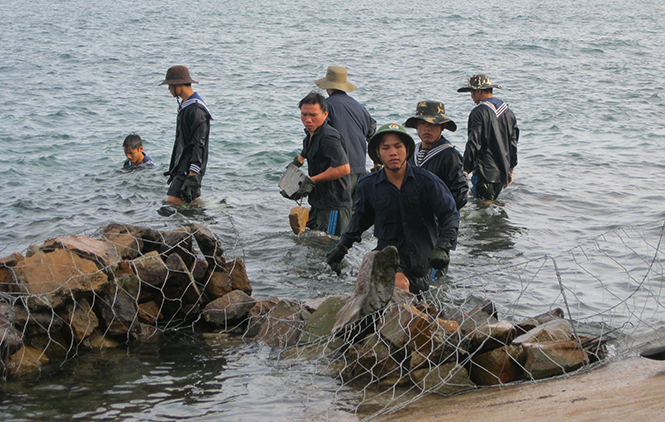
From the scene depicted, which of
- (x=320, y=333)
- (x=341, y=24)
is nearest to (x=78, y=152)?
(x=320, y=333)

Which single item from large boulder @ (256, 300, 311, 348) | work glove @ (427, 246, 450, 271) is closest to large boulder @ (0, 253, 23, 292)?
large boulder @ (256, 300, 311, 348)

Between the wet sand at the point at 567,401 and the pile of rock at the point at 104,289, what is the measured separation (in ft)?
6.99

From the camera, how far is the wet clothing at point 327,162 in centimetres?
634

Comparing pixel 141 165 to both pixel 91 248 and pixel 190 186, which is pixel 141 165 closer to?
pixel 190 186

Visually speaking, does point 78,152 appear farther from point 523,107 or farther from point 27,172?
point 523,107

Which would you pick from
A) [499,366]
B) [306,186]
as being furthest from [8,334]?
[306,186]

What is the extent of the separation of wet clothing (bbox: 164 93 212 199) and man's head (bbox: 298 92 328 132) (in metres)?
1.57

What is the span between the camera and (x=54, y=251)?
179 inches

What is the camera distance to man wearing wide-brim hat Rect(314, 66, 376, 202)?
691 centimetres

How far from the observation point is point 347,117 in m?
6.95

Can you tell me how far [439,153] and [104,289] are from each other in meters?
2.71

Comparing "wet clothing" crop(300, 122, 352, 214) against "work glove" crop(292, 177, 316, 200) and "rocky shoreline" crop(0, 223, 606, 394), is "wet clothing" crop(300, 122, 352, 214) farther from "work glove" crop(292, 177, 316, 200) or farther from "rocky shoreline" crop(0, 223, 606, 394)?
"rocky shoreline" crop(0, 223, 606, 394)

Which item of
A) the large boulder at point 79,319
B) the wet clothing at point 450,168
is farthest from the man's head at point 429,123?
the large boulder at point 79,319

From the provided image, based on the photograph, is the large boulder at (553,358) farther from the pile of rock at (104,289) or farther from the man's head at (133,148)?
the man's head at (133,148)
